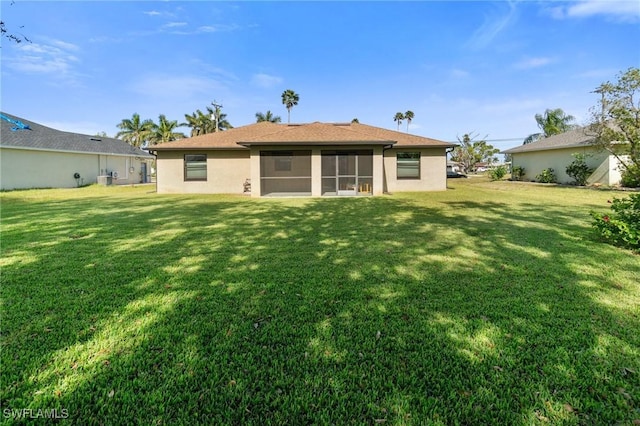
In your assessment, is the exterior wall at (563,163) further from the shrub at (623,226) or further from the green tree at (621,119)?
the shrub at (623,226)

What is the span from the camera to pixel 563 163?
22.5m

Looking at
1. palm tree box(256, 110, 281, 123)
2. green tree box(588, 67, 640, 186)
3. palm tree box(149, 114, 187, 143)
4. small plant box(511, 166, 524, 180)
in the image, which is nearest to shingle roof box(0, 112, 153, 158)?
palm tree box(149, 114, 187, 143)

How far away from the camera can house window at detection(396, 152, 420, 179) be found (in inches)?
700

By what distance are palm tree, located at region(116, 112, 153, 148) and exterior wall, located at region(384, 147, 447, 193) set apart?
136ft

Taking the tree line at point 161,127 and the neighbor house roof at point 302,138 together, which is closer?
the neighbor house roof at point 302,138

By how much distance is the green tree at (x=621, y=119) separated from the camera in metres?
15.8

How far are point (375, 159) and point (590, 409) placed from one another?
1404 cm

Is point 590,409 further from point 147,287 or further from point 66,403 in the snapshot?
point 147,287

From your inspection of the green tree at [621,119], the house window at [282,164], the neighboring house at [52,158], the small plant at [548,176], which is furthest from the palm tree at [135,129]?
the green tree at [621,119]

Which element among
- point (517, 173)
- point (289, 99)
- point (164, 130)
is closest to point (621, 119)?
point (517, 173)

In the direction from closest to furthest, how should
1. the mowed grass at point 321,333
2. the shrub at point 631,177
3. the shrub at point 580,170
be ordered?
1. the mowed grass at point 321,333
2. the shrub at point 631,177
3. the shrub at point 580,170

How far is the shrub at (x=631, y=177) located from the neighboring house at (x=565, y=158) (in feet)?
3.11

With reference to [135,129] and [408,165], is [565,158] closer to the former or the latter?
[408,165]

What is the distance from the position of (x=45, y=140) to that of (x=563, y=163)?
36.1 metres
